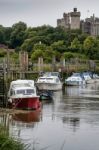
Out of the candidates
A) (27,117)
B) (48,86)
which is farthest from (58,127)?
(48,86)

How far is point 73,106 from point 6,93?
29.5 ft

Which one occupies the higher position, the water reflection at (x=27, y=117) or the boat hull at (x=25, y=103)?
the boat hull at (x=25, y=103)

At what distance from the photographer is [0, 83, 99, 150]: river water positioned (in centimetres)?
3922

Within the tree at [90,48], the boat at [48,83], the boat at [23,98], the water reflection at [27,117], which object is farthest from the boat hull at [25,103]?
the tree at [90,48]

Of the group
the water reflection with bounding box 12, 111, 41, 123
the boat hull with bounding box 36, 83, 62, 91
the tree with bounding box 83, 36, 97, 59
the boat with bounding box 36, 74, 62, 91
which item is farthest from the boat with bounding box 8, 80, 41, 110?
the tree with bounding box 83, 36, 97, 59

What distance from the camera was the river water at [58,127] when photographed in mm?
39219

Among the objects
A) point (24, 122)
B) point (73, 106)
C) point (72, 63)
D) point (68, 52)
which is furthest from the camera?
point (68, 52)

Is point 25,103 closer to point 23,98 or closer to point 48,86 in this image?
point 23,98

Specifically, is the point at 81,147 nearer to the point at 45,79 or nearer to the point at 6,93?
the point at 6,93

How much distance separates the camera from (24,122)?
5100 centimetres

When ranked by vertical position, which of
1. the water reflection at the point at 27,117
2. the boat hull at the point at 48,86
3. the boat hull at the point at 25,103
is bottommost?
the boat hull at the point at 48,86

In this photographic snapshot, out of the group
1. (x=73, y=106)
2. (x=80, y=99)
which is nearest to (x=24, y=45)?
(x=80, y=99)

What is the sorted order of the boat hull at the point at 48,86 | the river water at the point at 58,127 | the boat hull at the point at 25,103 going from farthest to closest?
the boat hull at the point at 48,86
the boat hull at the point at 25,103
the river water at the point at 58,127

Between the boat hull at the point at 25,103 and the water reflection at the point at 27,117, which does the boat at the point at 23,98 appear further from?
the water reflection at the point at 27,117
